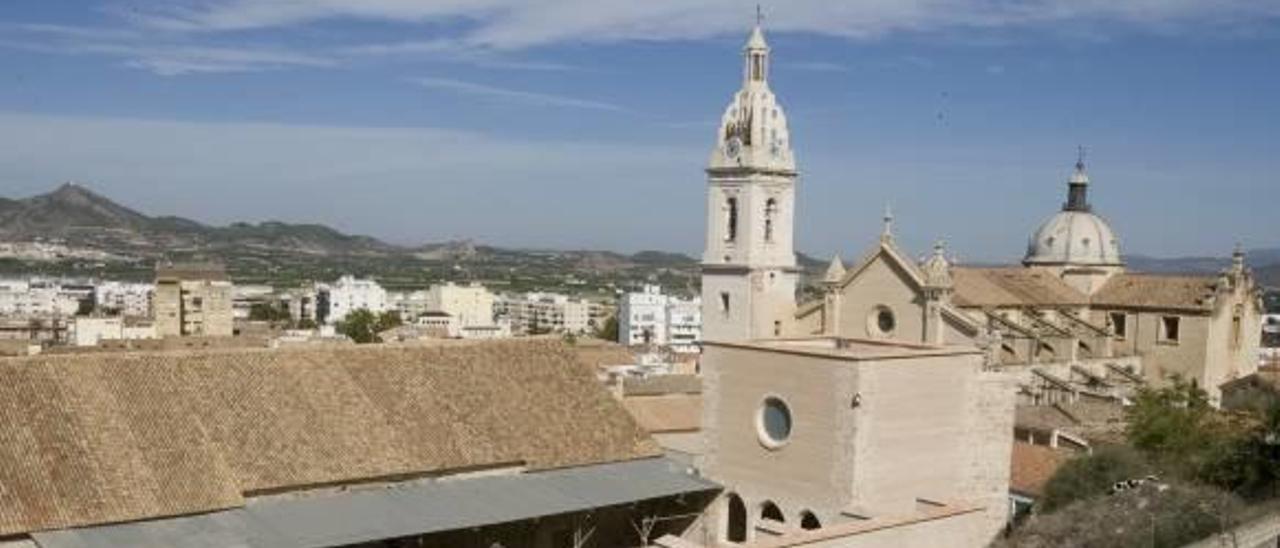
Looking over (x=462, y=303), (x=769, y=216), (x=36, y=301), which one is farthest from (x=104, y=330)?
(x=769, y=216)

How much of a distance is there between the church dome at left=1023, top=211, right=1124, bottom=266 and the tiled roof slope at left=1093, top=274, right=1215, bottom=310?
2.15 m

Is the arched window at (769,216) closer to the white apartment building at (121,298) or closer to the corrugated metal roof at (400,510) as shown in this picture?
the corrugated metal roof at (400,510)

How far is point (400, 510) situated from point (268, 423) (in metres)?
3.52

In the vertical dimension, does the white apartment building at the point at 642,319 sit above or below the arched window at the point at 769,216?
below

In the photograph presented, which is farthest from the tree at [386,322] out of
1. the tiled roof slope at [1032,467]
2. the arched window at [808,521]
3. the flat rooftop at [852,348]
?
the arched window at [808,521]

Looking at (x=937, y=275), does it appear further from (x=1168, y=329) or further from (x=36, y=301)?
(x=36, y=301)

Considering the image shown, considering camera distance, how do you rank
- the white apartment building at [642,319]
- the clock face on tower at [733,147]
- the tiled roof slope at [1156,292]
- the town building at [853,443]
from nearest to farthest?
1. the town building at [853,443]
2. the tiled roof slope at [1156,292]
3. the clock face on tower at [733,147]
4. the white apartment building at [642,319]

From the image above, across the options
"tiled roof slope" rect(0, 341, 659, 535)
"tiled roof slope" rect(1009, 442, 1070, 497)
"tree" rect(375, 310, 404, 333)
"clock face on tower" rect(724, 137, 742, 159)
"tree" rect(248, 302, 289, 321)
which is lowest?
"tree" rect(248, 302, 289, 321)

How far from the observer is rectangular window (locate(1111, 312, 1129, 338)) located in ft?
170

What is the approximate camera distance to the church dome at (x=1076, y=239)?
185 ft

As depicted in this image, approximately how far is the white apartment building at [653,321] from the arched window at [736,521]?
115 metres

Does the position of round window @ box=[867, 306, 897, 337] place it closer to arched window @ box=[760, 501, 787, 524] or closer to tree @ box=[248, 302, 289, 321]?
arched window @ box=[760, 501, 787, 524]

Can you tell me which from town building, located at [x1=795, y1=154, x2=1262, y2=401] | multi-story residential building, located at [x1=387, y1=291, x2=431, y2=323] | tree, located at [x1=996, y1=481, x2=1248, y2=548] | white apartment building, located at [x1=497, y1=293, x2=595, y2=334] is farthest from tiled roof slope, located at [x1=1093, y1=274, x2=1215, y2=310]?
multi-story residential building, located at [x1=387, y1=291, x2=431, y2=323]

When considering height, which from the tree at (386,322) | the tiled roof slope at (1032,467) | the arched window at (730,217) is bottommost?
the tree at (386,322)
